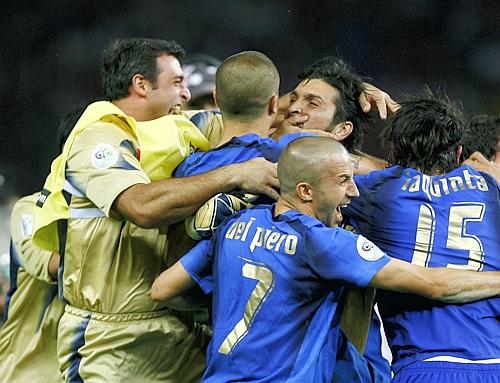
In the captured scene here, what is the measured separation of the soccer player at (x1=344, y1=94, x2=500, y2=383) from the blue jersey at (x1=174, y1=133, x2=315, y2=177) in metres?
0.37

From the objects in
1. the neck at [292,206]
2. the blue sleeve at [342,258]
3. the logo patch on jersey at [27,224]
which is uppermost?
the neck at [292,206]

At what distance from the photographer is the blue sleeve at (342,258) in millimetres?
3219

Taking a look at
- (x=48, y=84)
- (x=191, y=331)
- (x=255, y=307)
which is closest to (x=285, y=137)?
(x=255, y=307)

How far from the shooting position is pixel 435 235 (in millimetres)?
3662

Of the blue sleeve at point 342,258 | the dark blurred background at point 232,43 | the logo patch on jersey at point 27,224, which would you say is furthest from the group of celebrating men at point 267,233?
the dark blurred background at point 232,43

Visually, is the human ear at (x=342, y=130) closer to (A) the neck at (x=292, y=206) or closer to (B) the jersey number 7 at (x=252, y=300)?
(A) the neck at (x=292, y=206)

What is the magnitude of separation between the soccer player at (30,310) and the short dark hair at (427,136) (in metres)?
1.79

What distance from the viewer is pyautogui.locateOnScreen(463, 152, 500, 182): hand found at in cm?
404

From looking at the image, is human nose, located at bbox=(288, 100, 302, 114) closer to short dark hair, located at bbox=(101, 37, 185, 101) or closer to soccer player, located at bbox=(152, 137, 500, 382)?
short dark hair, located at bbox=(101, 37, 185, 101)

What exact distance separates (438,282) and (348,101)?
1.17 metres

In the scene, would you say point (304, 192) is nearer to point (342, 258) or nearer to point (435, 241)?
point (342, 258)

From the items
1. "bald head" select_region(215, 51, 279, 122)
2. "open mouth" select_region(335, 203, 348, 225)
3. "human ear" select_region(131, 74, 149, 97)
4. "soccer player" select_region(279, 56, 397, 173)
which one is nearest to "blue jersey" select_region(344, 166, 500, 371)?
"open mouth" select_region(335, 203, 348, 225)

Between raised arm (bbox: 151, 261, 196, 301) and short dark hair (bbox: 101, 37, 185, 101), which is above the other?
short dark hair (bbox: 101, 37, 185, 101)

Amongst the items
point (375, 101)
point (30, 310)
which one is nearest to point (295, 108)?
point (375, 101)
